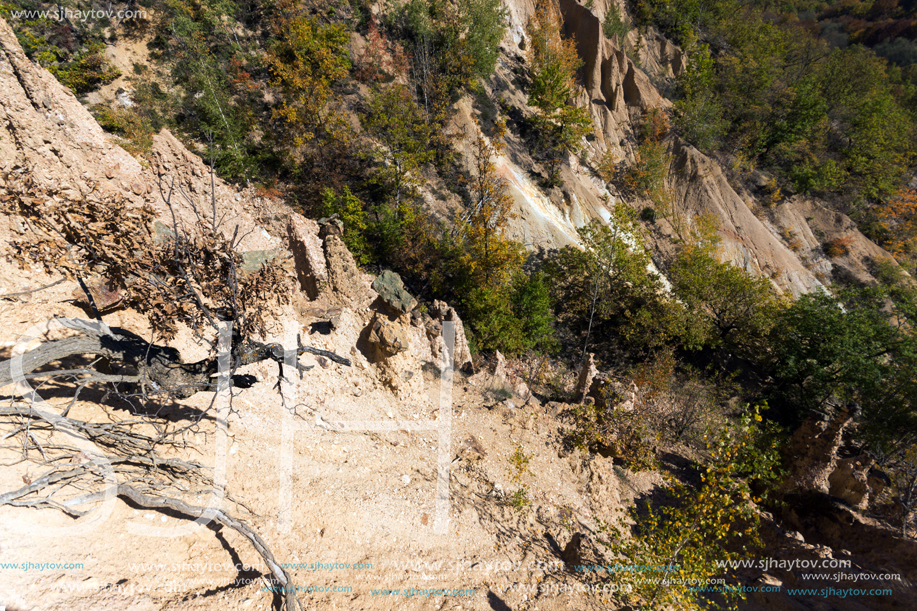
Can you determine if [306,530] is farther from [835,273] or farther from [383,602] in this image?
[835,273]

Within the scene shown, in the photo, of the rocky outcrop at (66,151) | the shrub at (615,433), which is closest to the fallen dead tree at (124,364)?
the rocky outcrop at (66,151)

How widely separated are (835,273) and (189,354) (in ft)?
149

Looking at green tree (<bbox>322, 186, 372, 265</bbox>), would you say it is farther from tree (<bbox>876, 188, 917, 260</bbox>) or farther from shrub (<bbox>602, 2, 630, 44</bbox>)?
tree (<bbox>876, 188, 917, 260</bbox>)

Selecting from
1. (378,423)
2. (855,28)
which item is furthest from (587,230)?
(855,28)

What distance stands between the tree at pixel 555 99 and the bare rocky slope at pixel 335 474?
18.9 metres

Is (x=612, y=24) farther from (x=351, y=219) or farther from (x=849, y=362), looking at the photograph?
(x=351, y=219)

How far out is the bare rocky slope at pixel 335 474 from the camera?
459 centimetres

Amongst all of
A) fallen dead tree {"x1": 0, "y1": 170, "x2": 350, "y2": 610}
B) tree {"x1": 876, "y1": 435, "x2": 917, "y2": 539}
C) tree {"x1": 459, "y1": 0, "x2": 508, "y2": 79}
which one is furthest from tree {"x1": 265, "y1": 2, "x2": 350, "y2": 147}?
tree {"x1": 876, "y1": 435, "x2": 917, "y2": 539}

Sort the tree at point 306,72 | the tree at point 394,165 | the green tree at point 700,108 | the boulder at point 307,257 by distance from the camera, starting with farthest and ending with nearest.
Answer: the green tree at point 700,108 < the tree at point 306,72 < the tree at point 394,165 < the boulder at point 307,257

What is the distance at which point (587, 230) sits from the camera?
22.6 metres

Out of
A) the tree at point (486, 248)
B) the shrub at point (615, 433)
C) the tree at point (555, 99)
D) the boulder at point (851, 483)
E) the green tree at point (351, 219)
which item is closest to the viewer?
the boulder at point (851, 483)

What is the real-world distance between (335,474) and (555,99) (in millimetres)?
27117

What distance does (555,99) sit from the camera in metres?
25.0

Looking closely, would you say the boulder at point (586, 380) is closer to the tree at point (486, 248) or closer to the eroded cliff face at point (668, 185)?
the tree at point (486, 248)
